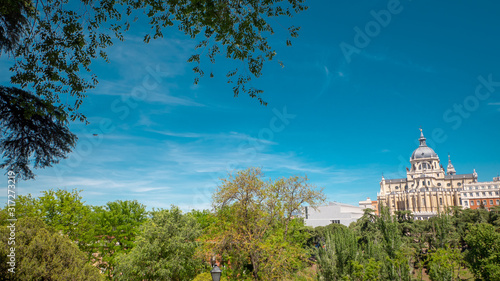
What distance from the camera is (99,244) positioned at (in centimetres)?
2708

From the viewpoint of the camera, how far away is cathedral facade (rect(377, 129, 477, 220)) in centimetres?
11369

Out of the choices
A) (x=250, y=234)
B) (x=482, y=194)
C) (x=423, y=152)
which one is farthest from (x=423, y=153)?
(x=250, y=234)

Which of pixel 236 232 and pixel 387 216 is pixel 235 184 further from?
pixel 387 216

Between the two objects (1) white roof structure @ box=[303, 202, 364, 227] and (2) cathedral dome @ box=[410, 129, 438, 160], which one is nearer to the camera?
(1) white roof structure @ box=[303, 202, 364, 227]

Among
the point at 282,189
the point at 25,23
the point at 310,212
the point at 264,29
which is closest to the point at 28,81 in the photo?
the point at 25,23

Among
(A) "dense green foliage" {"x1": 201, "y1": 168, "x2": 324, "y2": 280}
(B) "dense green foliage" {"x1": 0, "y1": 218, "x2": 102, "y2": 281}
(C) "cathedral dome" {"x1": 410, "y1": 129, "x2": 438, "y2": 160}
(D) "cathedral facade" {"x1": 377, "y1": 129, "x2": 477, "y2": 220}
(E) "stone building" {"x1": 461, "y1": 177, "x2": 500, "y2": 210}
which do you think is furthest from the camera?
(C) "cathedral dome" {"x1": 410, "y1": 129, "x2": 438, "y2": 160}

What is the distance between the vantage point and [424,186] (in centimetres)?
12312

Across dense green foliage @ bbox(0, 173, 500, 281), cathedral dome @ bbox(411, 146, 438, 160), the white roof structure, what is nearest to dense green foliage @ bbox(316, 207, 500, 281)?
dense green foliage @ bbox(0, 173, 500, 281)

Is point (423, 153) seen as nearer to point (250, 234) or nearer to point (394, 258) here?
point (394, 258)

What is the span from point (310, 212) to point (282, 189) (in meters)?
53.0

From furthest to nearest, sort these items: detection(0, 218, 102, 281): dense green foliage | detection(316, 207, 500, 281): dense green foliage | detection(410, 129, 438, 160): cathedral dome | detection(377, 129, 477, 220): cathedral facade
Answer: detection(410, 129, 438, 160): cathedral dome → detection(377, 129, 477, 220): cathedral facade → detection(316, 207, 500, 281): dense green foliage → detection(0, 218, 102, 281): dense green foliage

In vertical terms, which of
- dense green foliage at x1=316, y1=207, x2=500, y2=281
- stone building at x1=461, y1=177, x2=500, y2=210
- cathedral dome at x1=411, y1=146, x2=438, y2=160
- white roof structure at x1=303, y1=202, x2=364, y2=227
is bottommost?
dense green foliage at x1=316, y1=207, x2=500, y2=281

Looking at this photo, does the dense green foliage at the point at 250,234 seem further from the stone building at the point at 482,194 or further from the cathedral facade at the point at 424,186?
the stone building at the point at 482,194

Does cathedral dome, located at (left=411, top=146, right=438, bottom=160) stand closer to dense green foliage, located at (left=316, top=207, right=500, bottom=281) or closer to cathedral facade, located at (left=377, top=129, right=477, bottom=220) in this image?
cathedral facade, located at (left=377, top=129, right=477, bottom=220)
